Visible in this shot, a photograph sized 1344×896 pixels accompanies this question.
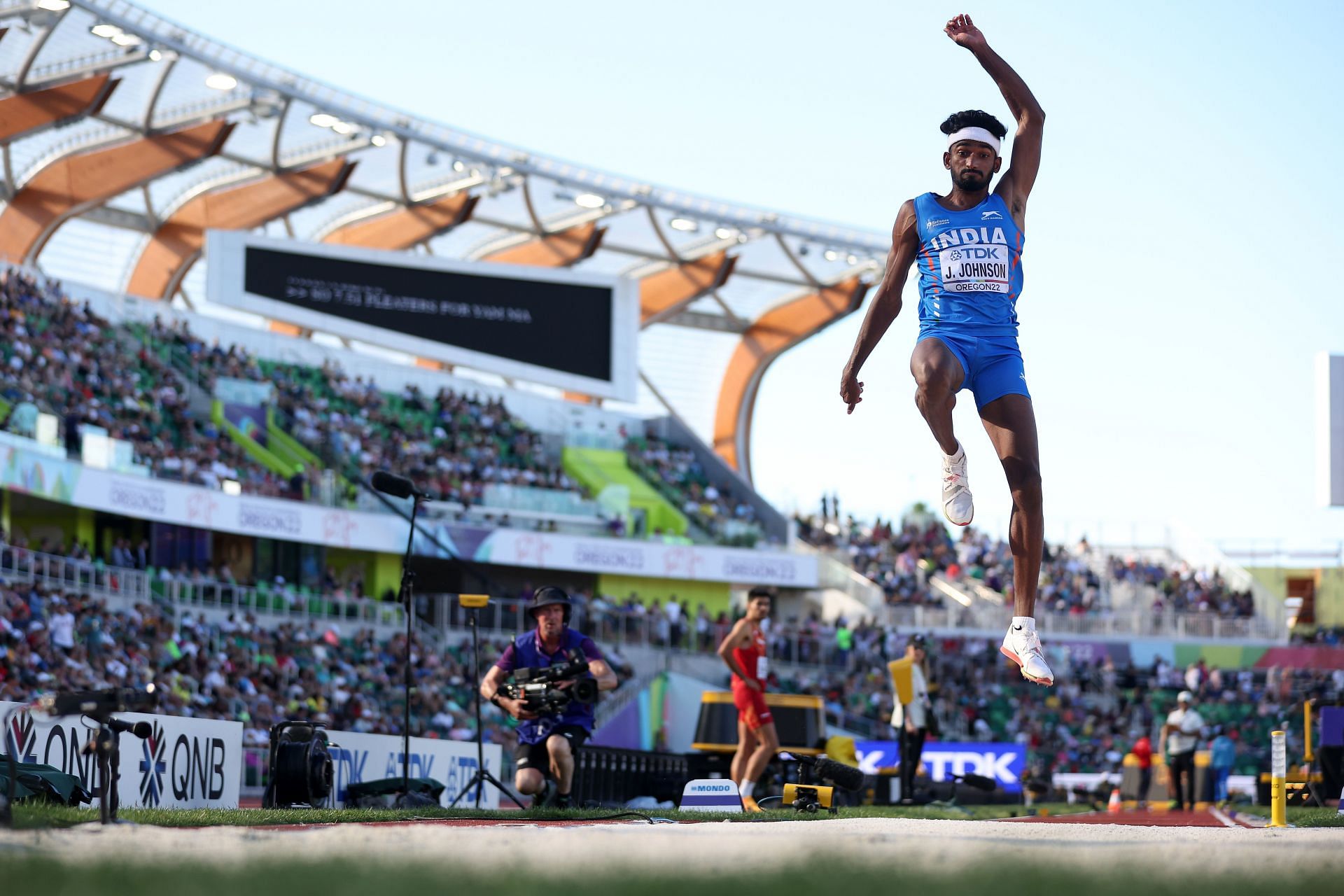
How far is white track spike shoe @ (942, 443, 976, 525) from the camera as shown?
7.70 metres

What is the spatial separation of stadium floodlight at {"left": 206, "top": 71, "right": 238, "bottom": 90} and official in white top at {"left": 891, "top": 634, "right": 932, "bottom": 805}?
2213cm

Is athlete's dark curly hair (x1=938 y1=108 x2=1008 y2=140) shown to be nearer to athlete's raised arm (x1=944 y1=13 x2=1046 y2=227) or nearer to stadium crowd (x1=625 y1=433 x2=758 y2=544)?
athlete's raised arm (x1=944 y1=13 x2=1046 y2=227)

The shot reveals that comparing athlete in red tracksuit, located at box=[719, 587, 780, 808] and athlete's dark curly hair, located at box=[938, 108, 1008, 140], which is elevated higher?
athlete's dark curly hair, located at box=[938, 108, 1008, 140]

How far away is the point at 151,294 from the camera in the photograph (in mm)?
38031

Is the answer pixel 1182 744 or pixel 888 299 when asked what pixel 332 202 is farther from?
pixel 888 299

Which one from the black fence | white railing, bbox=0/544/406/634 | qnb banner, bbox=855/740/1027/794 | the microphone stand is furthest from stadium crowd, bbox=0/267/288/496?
the microphone stand

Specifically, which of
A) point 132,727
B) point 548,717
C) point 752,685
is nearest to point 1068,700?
point 752,685

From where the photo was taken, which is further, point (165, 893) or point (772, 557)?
point (772, 557)

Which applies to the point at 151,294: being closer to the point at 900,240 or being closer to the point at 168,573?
the point at 168,573

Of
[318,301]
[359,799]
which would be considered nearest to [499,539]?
[318,301]

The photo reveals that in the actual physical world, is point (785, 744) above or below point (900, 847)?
below

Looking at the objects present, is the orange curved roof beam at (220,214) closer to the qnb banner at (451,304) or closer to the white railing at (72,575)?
the qnb banner at (451,304)

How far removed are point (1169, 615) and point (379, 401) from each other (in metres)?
18.9

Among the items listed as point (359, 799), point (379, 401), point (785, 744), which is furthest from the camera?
point (379, 401)
